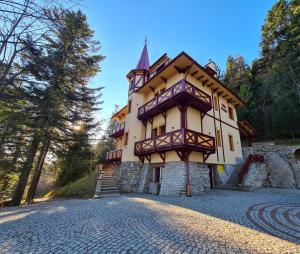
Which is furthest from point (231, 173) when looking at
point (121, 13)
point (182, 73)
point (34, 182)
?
point (34, 182)

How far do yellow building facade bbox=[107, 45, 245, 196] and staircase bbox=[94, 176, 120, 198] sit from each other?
0.75m

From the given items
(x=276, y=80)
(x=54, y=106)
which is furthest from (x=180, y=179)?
(x=276, y=80)

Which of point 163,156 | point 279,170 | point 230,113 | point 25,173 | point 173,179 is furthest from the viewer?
point 230,113

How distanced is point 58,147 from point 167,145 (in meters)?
Answer: 10.2

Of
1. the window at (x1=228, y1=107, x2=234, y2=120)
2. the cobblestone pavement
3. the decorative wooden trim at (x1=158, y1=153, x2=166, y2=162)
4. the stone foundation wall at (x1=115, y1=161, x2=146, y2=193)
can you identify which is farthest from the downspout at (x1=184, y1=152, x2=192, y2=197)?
the window at (x1=228, y1=107, x2=234, y2=120)

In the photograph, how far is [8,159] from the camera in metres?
10.1

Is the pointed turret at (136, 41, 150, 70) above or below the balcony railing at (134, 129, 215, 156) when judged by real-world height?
above

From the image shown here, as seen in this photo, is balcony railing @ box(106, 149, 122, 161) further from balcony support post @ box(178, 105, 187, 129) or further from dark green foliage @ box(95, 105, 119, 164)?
balcony support post @ box(178, 105, 187, 129)

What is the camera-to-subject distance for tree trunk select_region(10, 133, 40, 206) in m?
10.6

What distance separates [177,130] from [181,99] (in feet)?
8.00

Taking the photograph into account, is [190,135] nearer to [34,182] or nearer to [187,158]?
[187,158]

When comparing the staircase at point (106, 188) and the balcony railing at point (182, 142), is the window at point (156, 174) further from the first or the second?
the staircase at point (106, 188)

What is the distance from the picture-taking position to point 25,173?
10844mm

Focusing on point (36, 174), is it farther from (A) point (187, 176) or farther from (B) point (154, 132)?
(A) point (187, 176)
